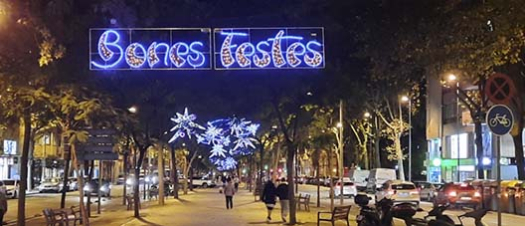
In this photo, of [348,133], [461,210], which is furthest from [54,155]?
[461,210]

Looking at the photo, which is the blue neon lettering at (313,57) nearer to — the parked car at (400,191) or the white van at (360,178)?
the parked car at (400,191)

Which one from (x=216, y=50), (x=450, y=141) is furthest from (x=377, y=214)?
(x=450, y=141)

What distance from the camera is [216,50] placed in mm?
18750

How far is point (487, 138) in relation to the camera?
60625 mm

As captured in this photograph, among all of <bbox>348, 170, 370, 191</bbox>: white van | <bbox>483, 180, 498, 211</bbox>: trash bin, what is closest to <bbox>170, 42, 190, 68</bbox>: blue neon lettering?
<bbox>483, 180, 498, 211</bbox>: trash bin

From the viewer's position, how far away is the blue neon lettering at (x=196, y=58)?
728 inches

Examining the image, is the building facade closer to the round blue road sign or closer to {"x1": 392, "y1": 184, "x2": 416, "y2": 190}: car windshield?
{"x1": 392, "y1": 184, "x2": 416, "y2": 190}: car windshield

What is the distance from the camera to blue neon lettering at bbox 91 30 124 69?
1689cm

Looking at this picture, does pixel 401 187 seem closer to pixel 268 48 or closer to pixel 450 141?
pixel 268 48

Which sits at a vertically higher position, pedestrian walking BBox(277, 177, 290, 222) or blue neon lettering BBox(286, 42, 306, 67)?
blue neon lettering BBox(286, 42, 306, 67)

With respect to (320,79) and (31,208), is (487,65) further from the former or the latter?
(31,208)

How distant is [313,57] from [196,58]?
122 inches

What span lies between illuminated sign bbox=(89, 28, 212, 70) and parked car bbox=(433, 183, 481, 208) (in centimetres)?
2334

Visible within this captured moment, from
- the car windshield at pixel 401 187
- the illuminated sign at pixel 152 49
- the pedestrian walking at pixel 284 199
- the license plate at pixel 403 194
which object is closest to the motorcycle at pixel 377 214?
the illuminated sign at pixel 152 49
